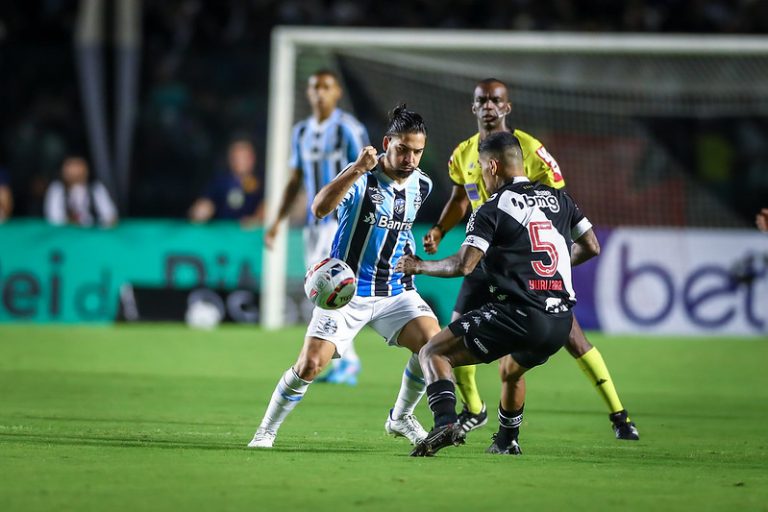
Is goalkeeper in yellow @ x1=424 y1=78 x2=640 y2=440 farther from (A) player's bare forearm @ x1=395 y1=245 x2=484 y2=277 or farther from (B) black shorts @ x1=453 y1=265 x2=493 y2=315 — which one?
(A) player's bare forearm @ x1=395 y1=245 x2=484 y2=277

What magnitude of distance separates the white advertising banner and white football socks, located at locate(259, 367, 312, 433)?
10.2m

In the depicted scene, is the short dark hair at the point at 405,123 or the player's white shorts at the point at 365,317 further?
the player's white shorts at the point at 365,317

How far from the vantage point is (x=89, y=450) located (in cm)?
754

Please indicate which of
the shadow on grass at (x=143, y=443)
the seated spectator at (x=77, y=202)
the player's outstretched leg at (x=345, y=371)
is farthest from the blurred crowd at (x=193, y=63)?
the shadow on grass at (x=143, y=443)

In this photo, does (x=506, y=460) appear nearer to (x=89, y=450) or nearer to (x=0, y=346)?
(x=89, y=450)

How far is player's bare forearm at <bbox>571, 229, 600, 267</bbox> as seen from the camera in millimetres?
8039

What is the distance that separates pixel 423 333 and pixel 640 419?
8.75ft

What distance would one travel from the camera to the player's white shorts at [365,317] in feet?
25.8

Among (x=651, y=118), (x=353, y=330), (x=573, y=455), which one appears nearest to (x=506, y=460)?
(x=573, y=455)

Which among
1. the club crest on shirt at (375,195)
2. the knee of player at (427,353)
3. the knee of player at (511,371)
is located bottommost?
the knee of player at (511,371)

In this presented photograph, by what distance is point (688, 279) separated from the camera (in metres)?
17.3

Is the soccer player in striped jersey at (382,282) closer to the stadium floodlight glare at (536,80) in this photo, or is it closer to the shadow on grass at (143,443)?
the shadow on grass at (143,443)

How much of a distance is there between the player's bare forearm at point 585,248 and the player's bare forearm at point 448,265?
1.01 meters

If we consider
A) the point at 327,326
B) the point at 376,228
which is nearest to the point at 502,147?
the point at 376,228
